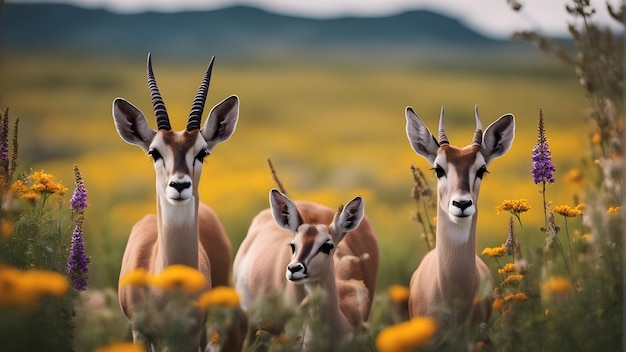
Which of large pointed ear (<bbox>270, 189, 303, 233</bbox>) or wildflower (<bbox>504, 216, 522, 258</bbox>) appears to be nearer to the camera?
wildflower (<bbox>504, 216, 522, 258</bbox>)

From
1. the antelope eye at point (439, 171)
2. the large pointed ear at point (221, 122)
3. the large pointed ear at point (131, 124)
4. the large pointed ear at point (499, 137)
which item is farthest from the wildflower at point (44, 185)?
the large pointed ear at point (499, 137)

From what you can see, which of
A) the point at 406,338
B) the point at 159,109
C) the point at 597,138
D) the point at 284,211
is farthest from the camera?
the point at 597,138

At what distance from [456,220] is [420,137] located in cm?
93

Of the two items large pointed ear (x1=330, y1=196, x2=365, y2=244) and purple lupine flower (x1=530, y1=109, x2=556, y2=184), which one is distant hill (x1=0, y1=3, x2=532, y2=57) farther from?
purple lupine flower (x1=530, y1=109, x2=556, y2=184)

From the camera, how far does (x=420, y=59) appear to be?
3039 centimetres

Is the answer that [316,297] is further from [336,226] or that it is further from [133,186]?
[133,186]

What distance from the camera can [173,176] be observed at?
6711mm

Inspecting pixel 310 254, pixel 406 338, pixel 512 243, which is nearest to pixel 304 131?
pixel 512 243

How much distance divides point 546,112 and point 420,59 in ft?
25.2

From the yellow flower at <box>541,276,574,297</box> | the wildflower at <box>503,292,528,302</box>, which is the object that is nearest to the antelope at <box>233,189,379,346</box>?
the wildflower at <box>503,292,528,302</box>

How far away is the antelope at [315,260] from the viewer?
7062 millimetres

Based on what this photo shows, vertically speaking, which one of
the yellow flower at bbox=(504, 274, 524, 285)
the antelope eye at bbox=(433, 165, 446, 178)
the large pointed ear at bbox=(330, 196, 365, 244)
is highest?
the antelope eye at bbox=(433, 165, 446, 178)

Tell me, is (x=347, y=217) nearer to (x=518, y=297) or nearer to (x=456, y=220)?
(x=456, y=220)

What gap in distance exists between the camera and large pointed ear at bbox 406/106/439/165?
291 inches
